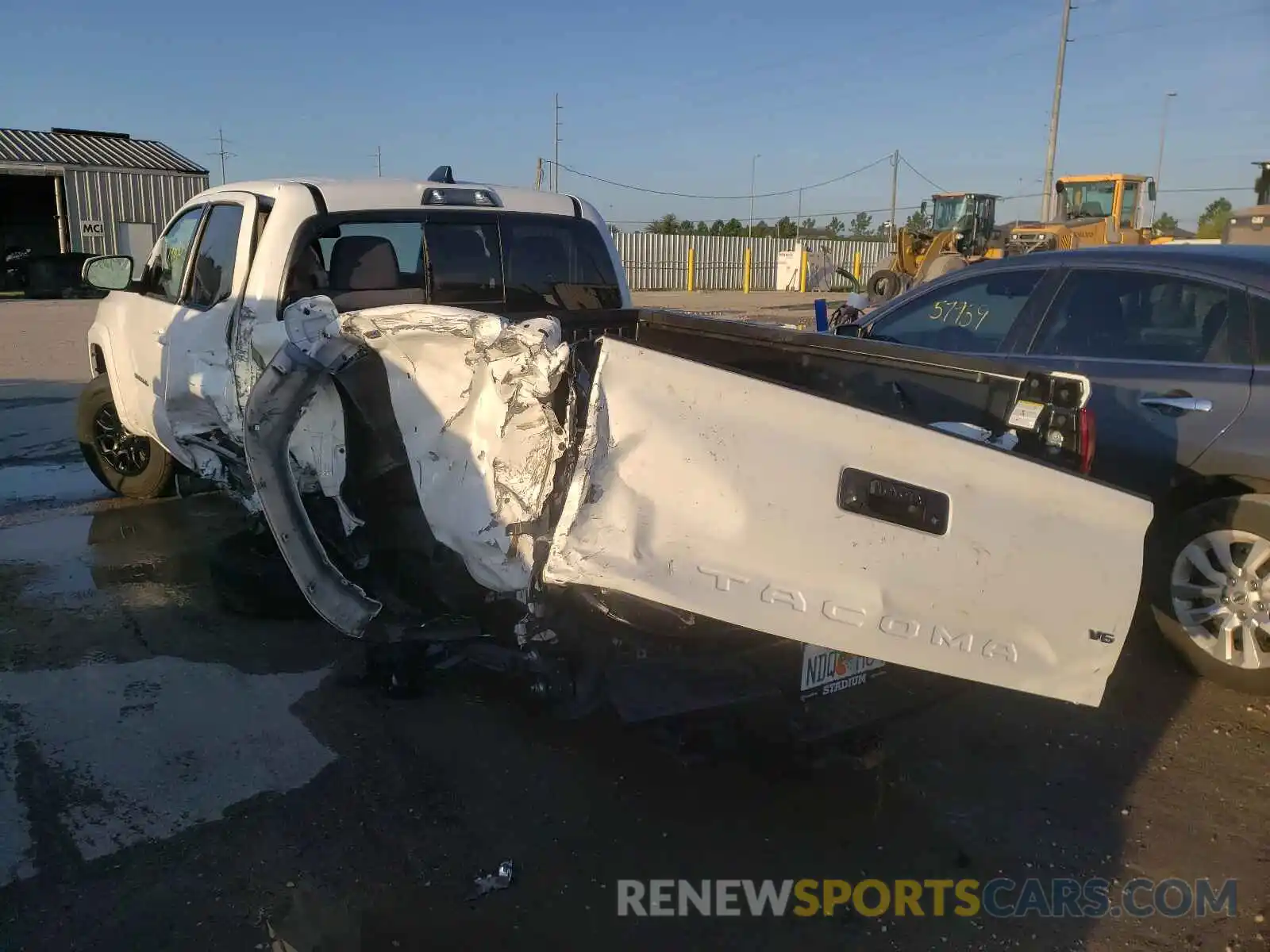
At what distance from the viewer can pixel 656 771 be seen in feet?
12.0

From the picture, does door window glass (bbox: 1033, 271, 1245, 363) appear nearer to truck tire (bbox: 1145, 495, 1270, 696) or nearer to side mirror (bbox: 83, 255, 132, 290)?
truck tire (bbox: 1145, 495, 1270, 696)

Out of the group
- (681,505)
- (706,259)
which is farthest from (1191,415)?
(706,259)

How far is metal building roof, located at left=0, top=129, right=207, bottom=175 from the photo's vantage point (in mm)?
31906

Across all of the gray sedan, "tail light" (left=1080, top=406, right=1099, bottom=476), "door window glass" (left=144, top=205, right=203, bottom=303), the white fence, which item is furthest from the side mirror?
the white fence

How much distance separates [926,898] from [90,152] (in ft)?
124

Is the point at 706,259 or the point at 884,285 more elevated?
the point at 706,259

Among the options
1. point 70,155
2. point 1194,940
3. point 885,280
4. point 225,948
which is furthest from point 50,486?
point 70,155

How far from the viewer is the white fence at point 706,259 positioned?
41750mm

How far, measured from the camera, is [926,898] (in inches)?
119

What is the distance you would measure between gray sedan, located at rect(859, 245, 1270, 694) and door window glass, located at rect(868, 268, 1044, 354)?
29cm

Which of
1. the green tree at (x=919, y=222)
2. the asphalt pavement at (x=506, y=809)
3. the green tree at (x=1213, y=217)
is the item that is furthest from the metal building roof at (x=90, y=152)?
the green tree at (x=1213, y=217)

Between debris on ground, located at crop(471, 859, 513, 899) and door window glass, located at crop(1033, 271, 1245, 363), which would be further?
door window glass, located at crop(1033, 271, 1245, 363)

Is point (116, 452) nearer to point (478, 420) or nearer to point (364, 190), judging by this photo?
point (364, 190)

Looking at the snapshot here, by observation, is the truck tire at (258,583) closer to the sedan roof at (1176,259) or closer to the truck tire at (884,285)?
Answer: the sedan roof at (1176,259)
